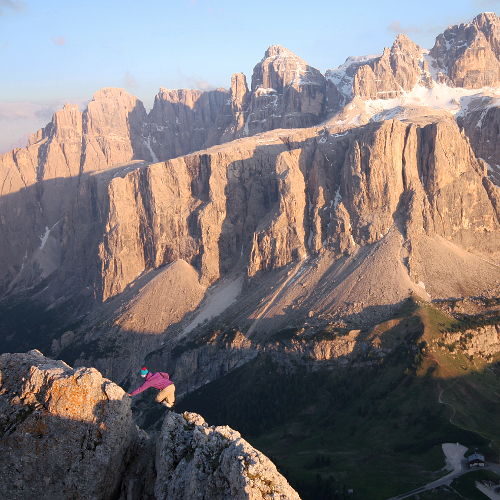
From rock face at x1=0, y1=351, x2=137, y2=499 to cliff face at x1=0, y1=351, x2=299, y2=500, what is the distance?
0.04 meters

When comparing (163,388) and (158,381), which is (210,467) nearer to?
(163,388)

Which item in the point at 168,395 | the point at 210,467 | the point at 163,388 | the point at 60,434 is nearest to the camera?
the point at 210,467

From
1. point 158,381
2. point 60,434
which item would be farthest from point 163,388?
point 60,434

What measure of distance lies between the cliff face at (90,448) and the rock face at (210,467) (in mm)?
40

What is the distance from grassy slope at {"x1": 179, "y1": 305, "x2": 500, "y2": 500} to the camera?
97812 millimetres

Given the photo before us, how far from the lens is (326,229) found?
197m

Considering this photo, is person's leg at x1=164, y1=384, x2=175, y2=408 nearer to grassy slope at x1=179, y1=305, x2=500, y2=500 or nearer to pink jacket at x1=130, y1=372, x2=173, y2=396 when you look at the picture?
pink jacket at x1=130, y1=372, x2=173, y2=396

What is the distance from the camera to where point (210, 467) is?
2577cm

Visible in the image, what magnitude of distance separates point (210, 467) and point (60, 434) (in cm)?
628

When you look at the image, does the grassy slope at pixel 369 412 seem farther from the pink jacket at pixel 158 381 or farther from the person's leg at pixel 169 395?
the person's leg at pixel 169 395

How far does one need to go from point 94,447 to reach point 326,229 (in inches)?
6780

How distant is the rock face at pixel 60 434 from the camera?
86.7ft

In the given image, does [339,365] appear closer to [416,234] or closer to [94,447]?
[416,234]

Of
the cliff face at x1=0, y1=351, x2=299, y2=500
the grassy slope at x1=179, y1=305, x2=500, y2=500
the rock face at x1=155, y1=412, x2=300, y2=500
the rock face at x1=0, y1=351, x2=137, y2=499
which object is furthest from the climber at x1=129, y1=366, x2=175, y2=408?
the grassy slope at x1=179, y1=305, x2=500, y2=500
